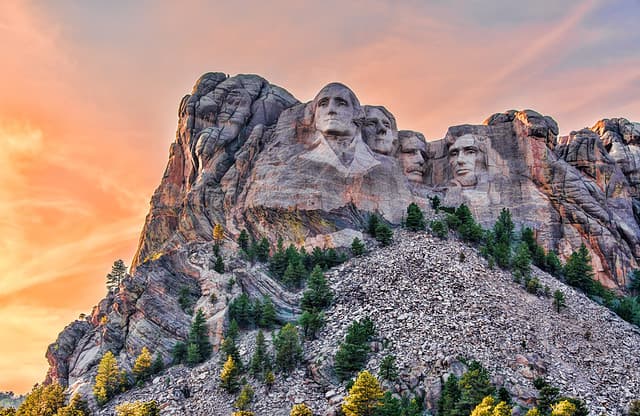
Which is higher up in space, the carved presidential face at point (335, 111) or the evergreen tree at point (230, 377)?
the carved presidential face at point (335, 111)

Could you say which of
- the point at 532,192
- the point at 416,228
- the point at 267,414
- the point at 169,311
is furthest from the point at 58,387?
the point at 532,192

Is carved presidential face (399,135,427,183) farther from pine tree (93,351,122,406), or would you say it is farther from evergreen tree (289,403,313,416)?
evergreen tree (289,403,313,416)

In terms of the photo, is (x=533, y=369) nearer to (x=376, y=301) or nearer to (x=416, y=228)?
(x=376, y=301)

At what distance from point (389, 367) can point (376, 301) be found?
1040cm

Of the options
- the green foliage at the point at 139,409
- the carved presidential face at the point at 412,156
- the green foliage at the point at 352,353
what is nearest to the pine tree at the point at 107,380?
the green foliage at the point at 139,409

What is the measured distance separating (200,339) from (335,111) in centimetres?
3064

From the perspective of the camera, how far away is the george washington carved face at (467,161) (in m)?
99.2

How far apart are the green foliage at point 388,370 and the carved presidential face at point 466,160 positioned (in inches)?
1467

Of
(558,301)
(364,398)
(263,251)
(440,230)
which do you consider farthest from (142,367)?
(558,301)

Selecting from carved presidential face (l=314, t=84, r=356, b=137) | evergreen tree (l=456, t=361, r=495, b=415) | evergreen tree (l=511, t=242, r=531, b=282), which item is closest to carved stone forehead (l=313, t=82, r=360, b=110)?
carved presidential face (l=314, t=84, r=356, b=137)

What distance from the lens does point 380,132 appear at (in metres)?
97.8

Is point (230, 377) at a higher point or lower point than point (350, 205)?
lower

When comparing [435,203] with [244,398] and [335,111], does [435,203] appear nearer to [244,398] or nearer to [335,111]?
[335,111]

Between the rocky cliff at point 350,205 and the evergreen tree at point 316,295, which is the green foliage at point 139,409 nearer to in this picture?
the rocky cliff at point 350,205
